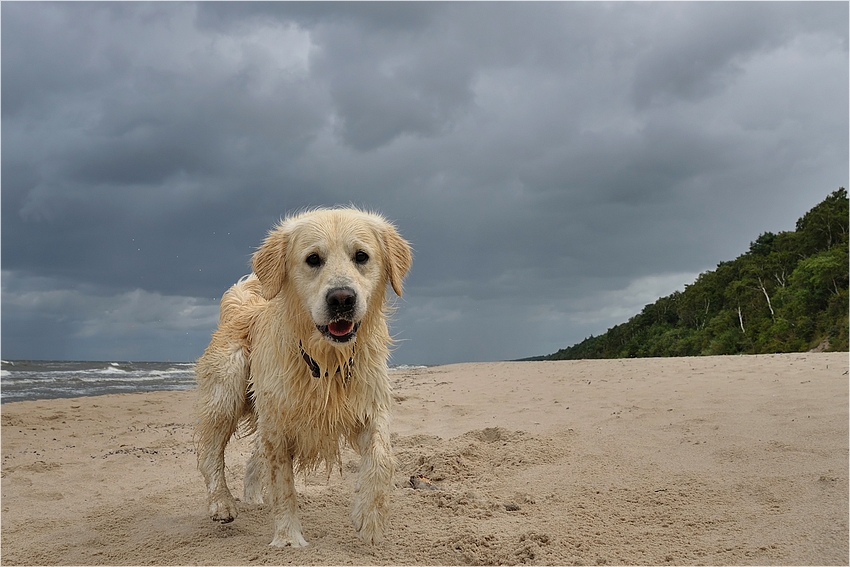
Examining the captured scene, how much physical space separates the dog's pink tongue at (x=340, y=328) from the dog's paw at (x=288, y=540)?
143 centimetres

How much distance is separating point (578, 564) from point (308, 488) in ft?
10.9

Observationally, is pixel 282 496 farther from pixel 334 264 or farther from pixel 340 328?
pixel 334 264

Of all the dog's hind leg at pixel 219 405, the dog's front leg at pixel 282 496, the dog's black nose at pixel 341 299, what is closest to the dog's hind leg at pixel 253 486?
the dog's hind leg at pixel 219 405

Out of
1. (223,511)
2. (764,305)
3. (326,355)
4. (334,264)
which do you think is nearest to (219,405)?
(223,511)

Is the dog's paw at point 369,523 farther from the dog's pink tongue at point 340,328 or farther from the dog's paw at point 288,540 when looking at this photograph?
the dog's pink tongue at point 340,328

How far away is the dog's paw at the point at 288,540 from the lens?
416cm

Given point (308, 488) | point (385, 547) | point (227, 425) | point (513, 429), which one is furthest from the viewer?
point (513, 429)

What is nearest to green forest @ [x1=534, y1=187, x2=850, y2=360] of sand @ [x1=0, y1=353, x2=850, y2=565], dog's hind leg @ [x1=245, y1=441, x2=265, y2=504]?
sand @ [x1=0, y1=353, x2=850, y2=565]

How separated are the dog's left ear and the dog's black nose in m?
0.70

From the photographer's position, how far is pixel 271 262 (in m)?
4.44

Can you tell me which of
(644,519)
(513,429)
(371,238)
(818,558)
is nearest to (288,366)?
(371,238)

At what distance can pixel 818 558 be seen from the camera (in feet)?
10.4

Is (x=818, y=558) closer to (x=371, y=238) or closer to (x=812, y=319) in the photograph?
(x=371, y=238)

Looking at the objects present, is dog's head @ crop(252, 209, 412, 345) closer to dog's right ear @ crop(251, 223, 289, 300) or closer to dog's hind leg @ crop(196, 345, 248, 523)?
dog's right ear @ crop(251, 223, 289, 300)
